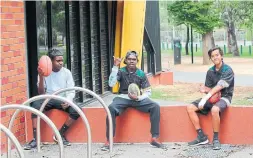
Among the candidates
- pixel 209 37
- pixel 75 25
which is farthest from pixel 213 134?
pixel 209 37

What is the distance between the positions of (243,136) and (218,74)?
0.93 m

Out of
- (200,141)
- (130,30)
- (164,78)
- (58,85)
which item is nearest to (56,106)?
(58,85)

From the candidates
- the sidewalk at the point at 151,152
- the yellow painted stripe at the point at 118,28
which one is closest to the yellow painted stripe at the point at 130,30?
the yellow painted stripe at the point at 118,28

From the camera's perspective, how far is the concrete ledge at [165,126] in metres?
7.70

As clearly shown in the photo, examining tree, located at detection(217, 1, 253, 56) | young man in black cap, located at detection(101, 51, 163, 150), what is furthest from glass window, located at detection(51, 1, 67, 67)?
tree, located at detection(217, 1, 253, 56)

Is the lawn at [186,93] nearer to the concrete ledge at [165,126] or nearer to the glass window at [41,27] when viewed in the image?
the glass window at [41,27]

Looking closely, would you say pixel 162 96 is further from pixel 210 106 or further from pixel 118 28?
pixel 210 106

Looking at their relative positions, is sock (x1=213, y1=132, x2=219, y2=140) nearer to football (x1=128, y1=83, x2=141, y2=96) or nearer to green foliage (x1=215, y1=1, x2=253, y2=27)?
football (x1=128, y1=83, x2=141, y2=96)

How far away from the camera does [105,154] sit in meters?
7.45

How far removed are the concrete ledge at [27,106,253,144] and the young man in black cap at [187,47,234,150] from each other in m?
0.15

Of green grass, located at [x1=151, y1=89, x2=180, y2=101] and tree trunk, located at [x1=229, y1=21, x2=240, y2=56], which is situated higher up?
tree trunk, located at [x1=229, y1=21, x2=240, y2=56]

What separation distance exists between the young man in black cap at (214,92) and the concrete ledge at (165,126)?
150mm

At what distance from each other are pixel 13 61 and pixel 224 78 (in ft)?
9.65

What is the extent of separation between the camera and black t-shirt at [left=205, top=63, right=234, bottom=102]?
25.0 feet
